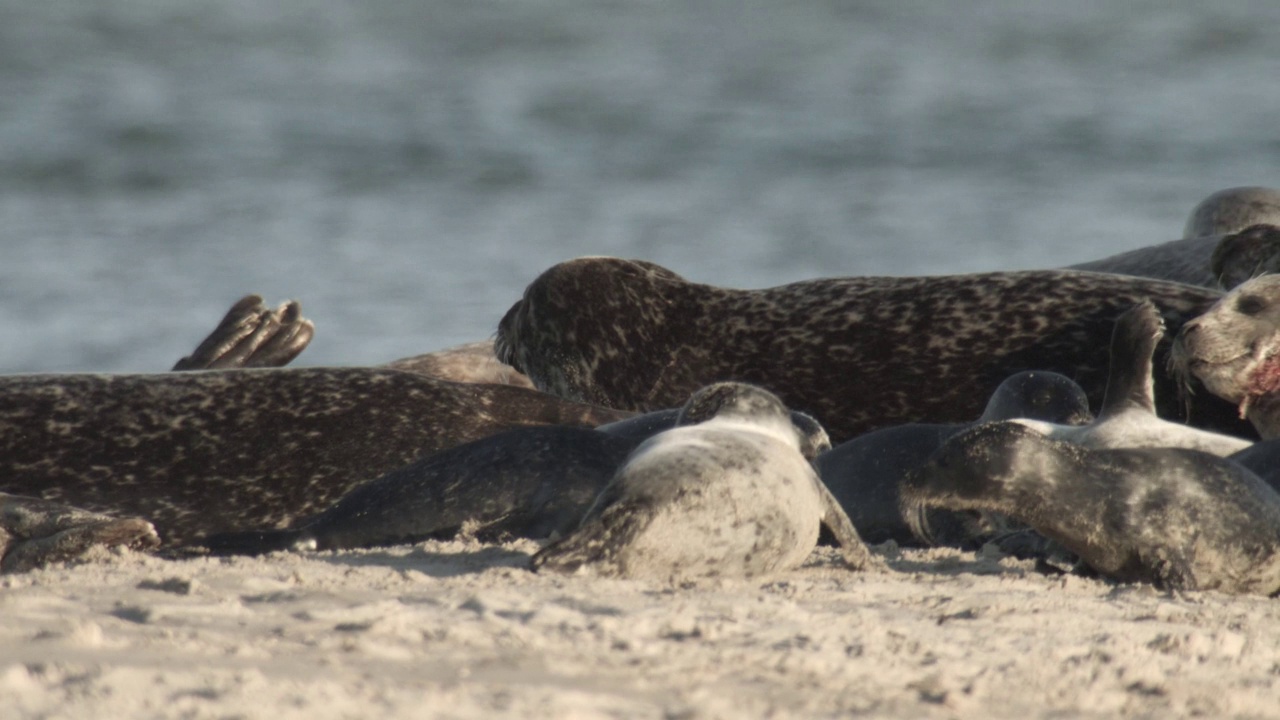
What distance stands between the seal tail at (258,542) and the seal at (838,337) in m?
2.53

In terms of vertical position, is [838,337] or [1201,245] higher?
[1201,245]

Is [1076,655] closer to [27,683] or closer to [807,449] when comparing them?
[27,683]

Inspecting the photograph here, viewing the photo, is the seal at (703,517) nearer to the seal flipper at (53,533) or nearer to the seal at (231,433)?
the seal flipper at (53,533)

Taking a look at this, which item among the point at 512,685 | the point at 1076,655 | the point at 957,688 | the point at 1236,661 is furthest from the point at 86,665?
the point at 1236,661

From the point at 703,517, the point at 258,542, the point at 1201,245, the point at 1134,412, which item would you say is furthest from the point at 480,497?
the point at 1201,245

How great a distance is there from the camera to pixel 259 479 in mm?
5977

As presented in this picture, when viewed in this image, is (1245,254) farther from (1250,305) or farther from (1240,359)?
(1240,359)

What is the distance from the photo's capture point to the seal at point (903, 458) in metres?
4.59

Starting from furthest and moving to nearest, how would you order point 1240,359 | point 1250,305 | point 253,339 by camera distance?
1. point 253,339
2. point 1250,305
3. point 1240,359

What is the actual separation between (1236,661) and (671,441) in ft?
4.43

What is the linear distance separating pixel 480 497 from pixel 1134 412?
5.59 ft

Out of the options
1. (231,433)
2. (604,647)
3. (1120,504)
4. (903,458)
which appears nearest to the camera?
(604,647)

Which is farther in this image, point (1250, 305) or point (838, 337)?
point (838, 337)

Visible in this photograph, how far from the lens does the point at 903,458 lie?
4828 mm
